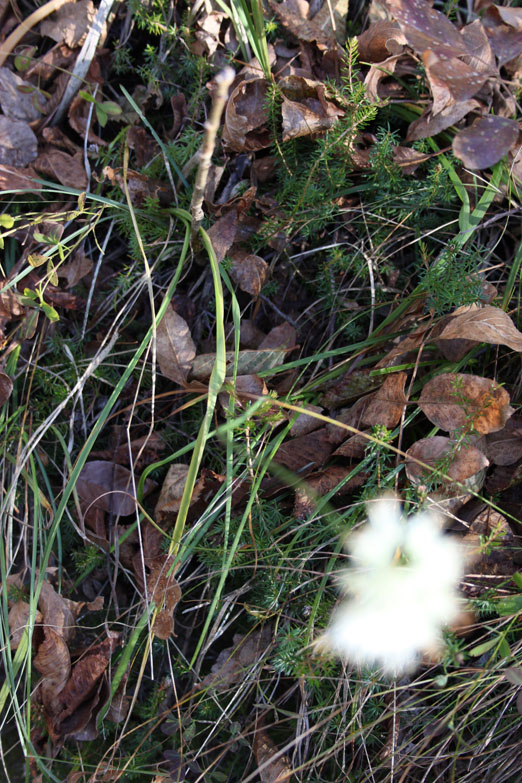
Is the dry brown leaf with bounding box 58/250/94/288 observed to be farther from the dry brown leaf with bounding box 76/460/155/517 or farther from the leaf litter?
the dry brown leaf with bounding box 76/460/155/517

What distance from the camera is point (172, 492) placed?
1.76m

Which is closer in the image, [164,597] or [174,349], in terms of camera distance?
[164,597]

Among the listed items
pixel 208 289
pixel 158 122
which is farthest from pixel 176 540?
pixel 158 122

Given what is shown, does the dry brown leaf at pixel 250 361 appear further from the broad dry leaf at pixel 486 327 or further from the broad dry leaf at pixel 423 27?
the broad dry leaf at pixel 423 27

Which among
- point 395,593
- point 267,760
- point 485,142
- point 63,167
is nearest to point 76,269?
point 63,167

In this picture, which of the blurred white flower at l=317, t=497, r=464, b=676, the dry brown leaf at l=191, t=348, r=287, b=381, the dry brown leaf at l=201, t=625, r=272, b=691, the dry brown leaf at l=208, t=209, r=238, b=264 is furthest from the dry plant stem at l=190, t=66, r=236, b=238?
the dry brown leaf at l=201, t=625, r=272, b=691

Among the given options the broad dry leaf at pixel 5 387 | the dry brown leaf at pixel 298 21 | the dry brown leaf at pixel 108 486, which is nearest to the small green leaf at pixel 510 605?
the dry brown leaf at pixel 108 486

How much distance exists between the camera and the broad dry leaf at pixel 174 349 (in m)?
1.80

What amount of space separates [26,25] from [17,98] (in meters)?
0.27

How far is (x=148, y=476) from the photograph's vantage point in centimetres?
185

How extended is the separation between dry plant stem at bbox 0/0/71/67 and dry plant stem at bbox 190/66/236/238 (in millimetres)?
1067

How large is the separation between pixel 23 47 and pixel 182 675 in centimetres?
234

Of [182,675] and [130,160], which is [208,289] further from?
[182,675]

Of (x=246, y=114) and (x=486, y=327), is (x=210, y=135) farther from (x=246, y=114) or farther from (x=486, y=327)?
(x=486, y=327)
